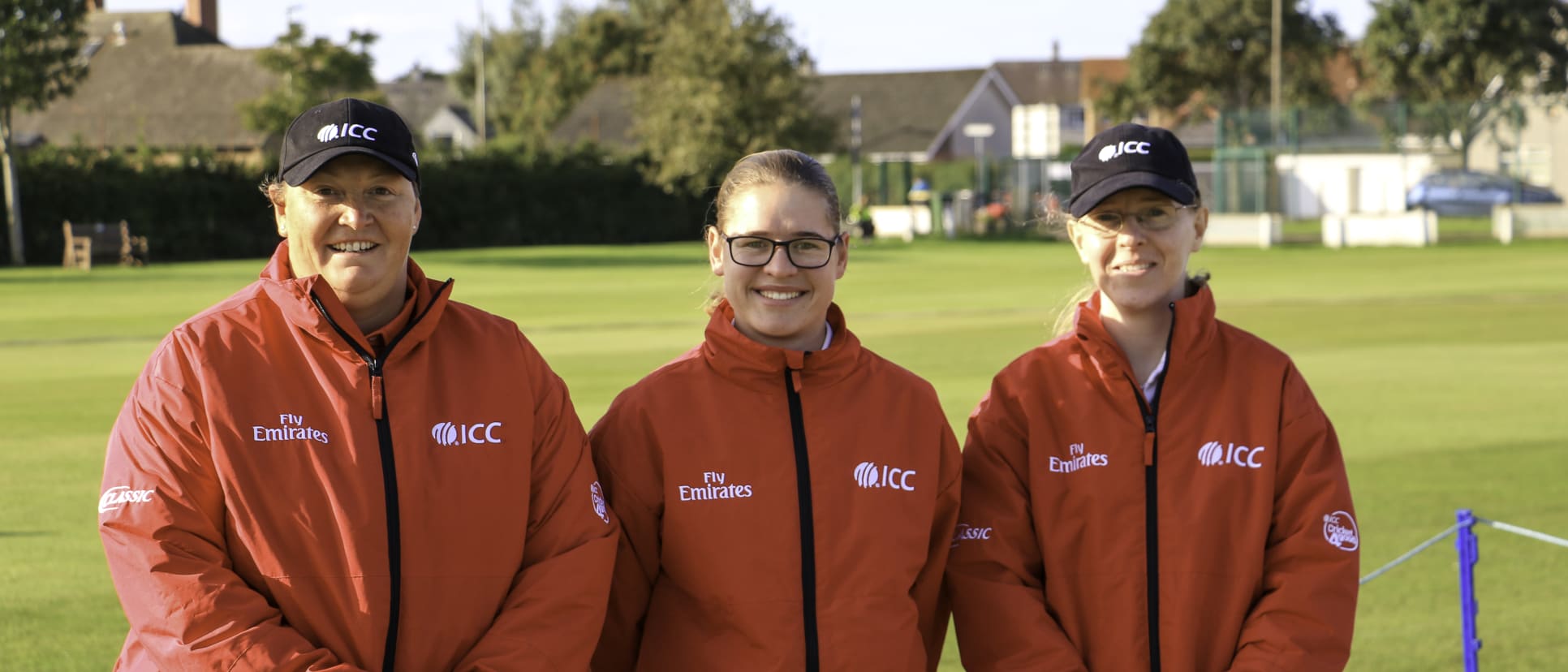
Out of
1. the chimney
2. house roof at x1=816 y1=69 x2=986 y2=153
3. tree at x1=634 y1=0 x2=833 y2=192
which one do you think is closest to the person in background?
tree at x1=634 y1=0 x2=833 y2=192

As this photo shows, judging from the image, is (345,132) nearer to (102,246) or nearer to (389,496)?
(389,496)

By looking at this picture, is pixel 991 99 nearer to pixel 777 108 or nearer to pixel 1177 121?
pixel 1177 121

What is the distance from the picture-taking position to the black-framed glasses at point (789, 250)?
3785mm

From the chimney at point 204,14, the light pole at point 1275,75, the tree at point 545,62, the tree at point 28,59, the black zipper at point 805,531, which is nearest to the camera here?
the black zipper at point 805,531

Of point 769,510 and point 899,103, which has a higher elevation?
point 899,103

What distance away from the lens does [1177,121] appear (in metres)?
73.7

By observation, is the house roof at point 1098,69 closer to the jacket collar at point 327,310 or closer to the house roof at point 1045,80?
the house roof at point 1045,80

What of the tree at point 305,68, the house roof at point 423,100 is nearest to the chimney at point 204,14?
the house roof at point 423,100

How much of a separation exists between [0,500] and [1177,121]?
68.9 metres

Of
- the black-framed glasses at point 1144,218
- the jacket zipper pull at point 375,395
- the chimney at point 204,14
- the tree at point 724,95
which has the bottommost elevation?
the jacket zipper pull at point 375,395

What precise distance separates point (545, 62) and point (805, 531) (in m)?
79.4

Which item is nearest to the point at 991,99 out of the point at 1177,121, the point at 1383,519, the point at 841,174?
the point at 1177,121

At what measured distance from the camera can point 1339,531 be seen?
3.73 metres

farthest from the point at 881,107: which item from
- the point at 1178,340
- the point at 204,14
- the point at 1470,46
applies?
the point at 1178,340
